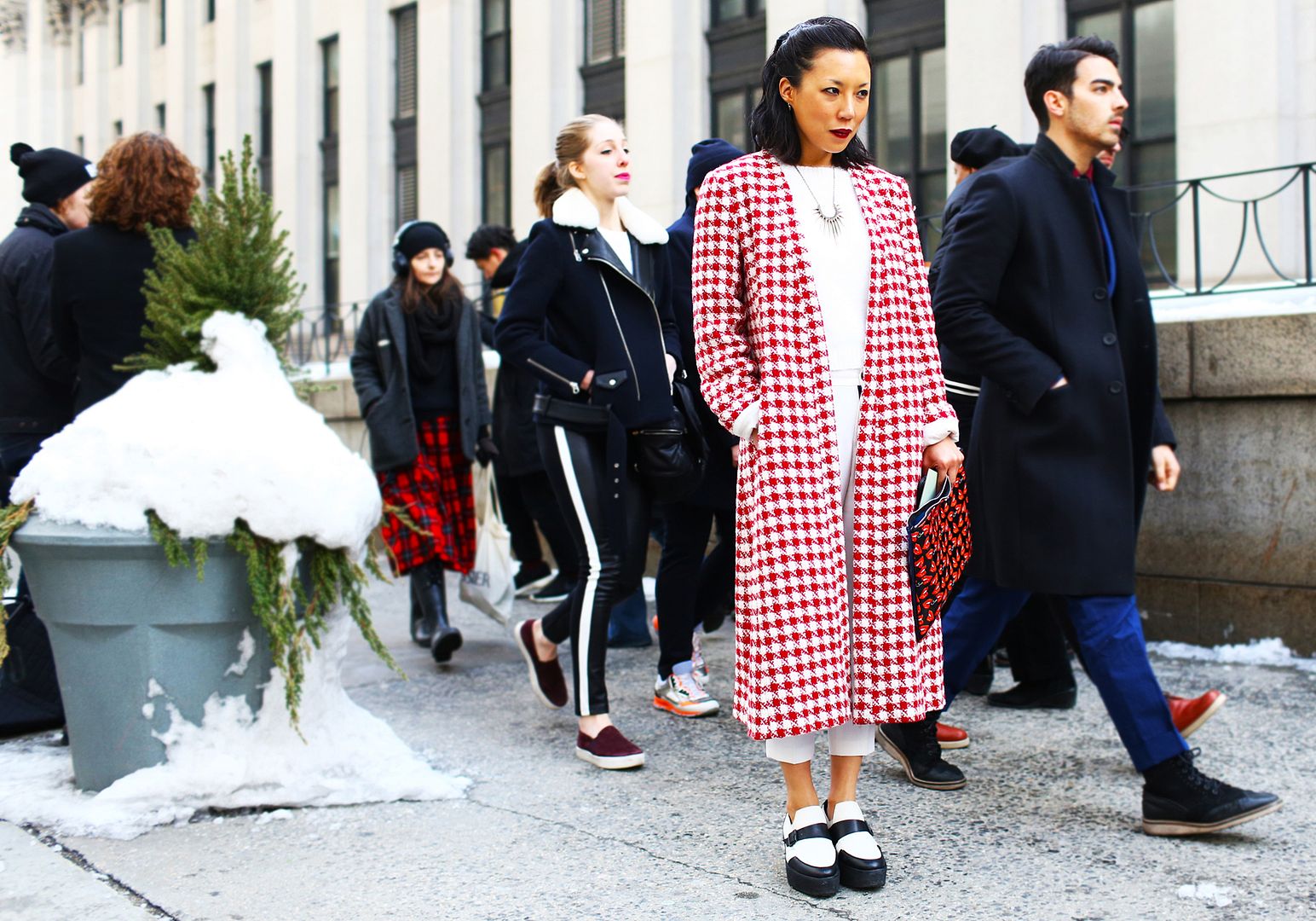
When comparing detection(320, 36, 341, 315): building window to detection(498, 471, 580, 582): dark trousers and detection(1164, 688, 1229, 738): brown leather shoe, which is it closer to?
detection(498, 471, 580, 582): dark trousers

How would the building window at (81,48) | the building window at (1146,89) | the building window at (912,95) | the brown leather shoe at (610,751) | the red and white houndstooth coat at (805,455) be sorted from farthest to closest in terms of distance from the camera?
the building window at (81,48), the building window at (912,95), the building window at (1146,89), the brown leather shoe at (610,751), the red and white houndstooth coat at (805,455)

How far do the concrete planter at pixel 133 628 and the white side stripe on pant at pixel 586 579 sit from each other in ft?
3.49

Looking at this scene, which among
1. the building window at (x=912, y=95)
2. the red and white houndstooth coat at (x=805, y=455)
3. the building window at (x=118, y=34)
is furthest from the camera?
the building window at (x=118, y=34)

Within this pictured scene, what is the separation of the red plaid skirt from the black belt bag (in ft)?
7.07

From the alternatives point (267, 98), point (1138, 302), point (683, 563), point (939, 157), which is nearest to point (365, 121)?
point (267, 98)

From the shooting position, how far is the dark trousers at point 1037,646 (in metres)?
5.09

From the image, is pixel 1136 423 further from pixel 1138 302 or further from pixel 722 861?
pixel 722 861

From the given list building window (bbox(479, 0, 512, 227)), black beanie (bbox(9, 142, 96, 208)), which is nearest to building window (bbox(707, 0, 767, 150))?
building window (bbox(479, 0, 512, 227))

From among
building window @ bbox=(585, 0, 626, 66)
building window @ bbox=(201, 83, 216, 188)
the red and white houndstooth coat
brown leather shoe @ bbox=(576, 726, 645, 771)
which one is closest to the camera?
the red and white houndstooth coat

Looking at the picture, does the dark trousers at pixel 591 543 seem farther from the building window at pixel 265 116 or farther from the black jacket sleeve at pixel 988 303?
the building window at pixel 265 116

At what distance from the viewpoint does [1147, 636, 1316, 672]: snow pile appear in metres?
5.81

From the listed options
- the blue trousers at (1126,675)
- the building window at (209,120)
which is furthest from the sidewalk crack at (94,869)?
the building window at (209,120)

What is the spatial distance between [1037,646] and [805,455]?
93.6 inches

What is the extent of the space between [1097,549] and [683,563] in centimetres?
187
